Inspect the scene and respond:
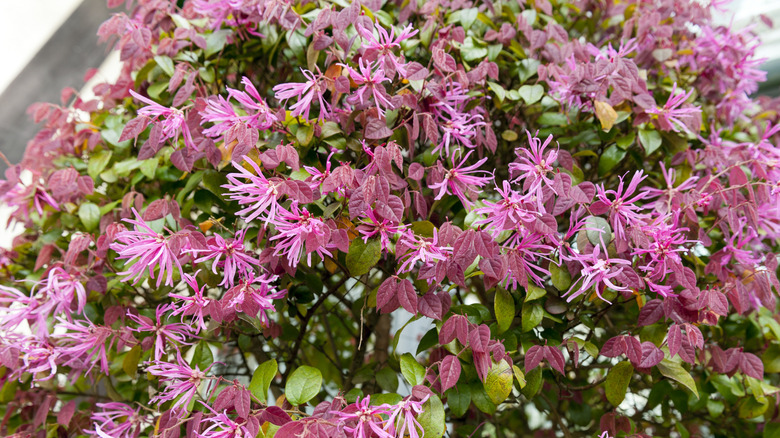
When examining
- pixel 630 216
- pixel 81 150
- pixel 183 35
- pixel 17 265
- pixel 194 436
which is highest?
pixel 183 35

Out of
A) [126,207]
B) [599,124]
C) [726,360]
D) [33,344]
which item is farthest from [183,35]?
[726,360]

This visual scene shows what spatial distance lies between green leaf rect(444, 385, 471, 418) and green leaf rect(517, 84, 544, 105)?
1.58ft

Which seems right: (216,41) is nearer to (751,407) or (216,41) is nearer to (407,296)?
(407,296)

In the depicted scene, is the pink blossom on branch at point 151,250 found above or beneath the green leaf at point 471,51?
beneath

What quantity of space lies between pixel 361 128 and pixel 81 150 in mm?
625

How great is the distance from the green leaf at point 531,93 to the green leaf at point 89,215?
0.79m

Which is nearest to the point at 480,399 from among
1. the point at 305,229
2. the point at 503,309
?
the point at 503,309

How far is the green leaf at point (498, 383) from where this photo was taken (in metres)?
0.70

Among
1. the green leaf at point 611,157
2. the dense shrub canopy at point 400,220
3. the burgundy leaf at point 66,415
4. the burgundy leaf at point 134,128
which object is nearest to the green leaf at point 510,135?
the dense shrub canopy at point 400,220

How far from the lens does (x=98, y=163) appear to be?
0.97 meters

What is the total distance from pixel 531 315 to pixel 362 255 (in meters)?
0.26

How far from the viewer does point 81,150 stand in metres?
1.06

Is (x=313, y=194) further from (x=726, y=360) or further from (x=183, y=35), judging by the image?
(x=726, y=360)

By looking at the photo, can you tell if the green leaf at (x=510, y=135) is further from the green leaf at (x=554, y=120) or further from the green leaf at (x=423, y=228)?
the green leaf at (x=423, y=228)
